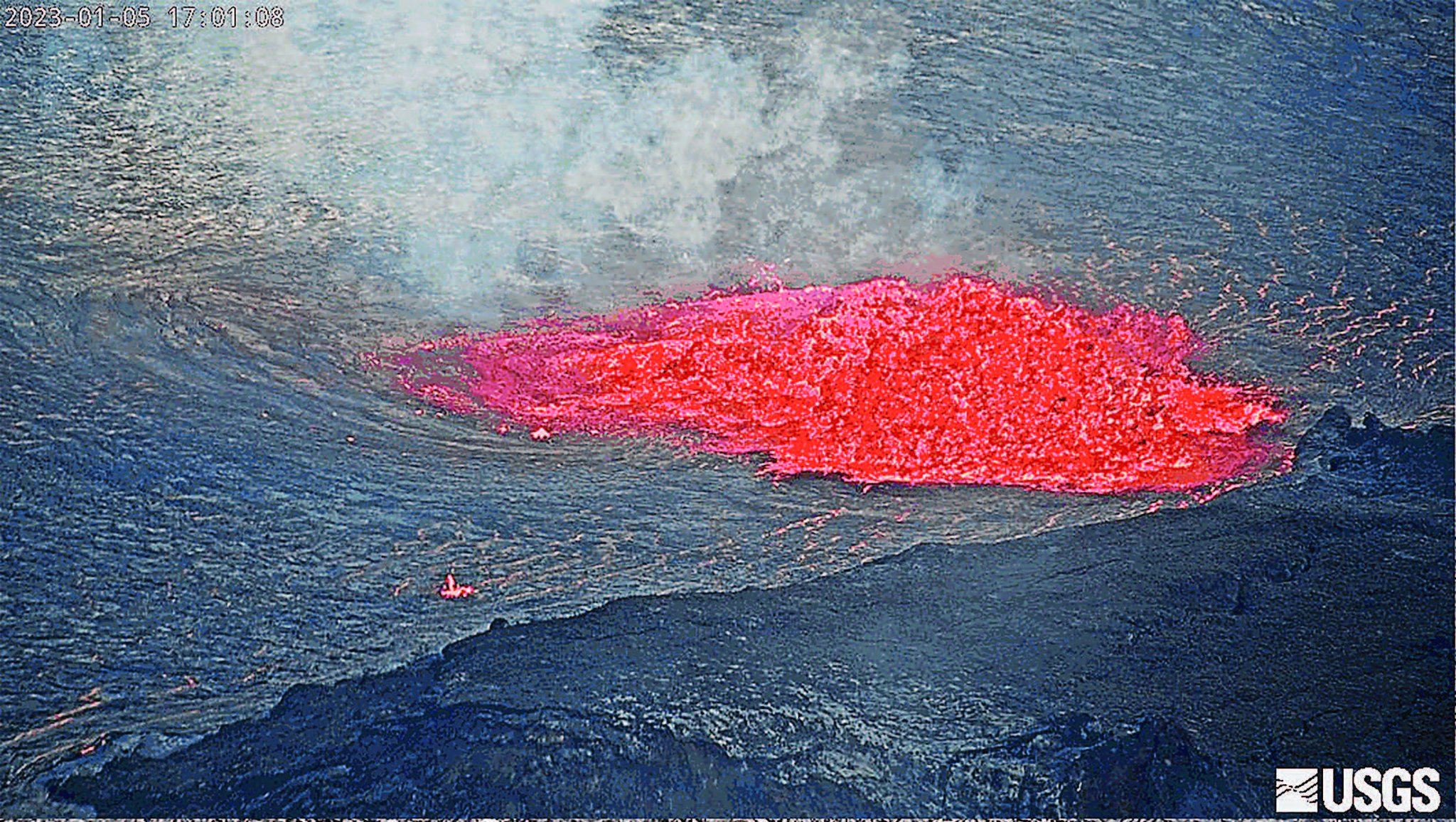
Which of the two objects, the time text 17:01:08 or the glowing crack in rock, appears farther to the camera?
the time text 17:01:08

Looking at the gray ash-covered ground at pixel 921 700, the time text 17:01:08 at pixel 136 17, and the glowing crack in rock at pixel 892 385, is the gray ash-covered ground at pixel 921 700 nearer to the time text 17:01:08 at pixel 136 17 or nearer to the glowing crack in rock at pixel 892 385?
the glowing crack in rock at pixel 892 385

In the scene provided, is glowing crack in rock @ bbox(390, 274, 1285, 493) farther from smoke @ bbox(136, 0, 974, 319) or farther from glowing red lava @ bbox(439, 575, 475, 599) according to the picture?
glowing red lava @ bbox(439, 575, 475, 599)

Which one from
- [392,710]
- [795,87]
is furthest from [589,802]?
[795,87]

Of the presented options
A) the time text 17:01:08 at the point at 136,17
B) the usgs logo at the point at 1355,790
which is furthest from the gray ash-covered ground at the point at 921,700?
the time text 17:01:08 at the point at 136,17

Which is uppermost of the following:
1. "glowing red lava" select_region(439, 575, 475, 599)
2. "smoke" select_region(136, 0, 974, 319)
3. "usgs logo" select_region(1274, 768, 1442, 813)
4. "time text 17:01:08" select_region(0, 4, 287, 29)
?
"time text 17:01:08" select_region(0, 4, 287, 29)

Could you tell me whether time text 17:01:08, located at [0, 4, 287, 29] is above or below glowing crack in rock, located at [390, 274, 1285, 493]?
above

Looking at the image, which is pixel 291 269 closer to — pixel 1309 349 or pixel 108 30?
pixel 108 30

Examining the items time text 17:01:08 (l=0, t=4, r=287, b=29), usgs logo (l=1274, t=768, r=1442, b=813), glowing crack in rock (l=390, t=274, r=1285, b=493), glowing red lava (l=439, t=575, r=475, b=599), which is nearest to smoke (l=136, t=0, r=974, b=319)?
time text 17:01:08 (l=0, t=4, r=287, b=29)

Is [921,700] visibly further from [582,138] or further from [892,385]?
[582,138]
